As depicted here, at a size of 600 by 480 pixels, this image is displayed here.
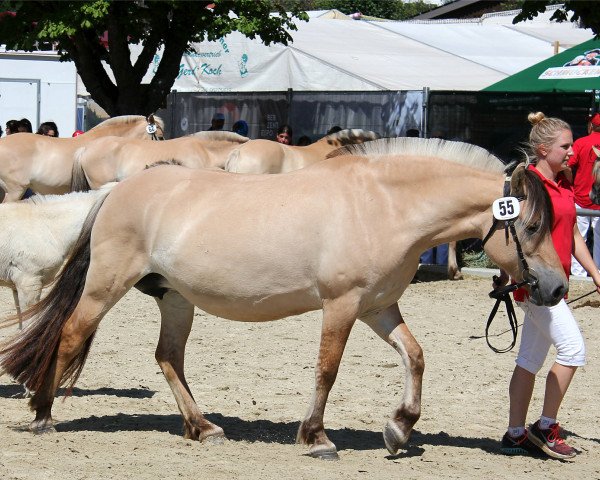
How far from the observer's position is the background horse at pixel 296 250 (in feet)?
18.2

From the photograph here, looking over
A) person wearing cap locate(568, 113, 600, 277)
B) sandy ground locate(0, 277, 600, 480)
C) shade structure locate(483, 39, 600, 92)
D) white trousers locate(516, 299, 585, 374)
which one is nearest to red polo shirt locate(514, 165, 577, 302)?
white trousers locate(516, 299, 585, 374)

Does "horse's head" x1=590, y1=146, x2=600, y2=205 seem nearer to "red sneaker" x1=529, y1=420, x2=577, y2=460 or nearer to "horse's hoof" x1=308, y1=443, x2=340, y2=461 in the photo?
"red sneaker" x1=529, y1=420, x2=577, y2=460

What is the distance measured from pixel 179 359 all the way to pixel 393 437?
1.46 m

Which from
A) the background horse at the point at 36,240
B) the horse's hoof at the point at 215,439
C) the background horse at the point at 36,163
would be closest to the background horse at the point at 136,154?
the background horse at the point at 36,163

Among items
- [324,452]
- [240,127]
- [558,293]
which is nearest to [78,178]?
[240,127]

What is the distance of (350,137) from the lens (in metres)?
12.8

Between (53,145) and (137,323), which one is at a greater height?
(53,145)

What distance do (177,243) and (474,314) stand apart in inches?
225

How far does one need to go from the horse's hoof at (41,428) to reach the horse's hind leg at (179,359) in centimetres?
75

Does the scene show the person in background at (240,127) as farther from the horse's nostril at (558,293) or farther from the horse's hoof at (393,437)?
the horse's nostril at (558,293)

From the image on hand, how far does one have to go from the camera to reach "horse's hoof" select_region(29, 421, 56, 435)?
6180mm

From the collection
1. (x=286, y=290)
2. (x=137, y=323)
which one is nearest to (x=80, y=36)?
(x=137, y=323)

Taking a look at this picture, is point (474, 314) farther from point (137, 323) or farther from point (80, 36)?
point (80, 36)

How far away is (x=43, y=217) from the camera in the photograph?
298 inches
